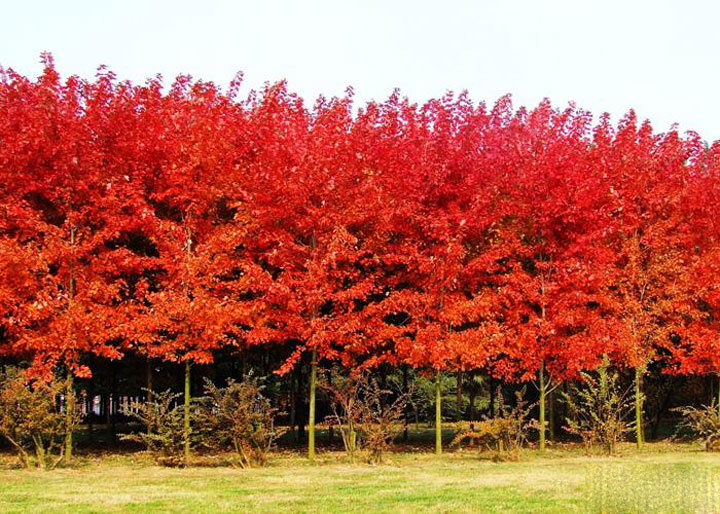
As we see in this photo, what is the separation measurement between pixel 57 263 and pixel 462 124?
34.0 ft

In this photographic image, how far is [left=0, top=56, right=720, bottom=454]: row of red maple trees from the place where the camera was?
16422 millimetres

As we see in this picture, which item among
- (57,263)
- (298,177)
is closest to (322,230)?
(298,177)

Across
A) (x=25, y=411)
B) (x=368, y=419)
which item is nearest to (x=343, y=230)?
(x=368, y=419)

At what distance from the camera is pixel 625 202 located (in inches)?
784

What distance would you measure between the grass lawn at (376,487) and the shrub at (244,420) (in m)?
0.53

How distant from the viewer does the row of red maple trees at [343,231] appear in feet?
53.9

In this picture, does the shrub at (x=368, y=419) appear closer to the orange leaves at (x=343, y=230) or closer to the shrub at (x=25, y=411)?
the orange leaves at (x=343, y=230)

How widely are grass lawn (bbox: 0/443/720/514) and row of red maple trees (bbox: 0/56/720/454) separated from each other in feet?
9.09

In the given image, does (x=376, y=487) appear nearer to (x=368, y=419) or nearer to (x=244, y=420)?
(x=368, y=419)

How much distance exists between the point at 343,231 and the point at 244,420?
460 cm

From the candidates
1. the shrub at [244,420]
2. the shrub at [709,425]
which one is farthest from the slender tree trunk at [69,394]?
the shrub at [709,425]

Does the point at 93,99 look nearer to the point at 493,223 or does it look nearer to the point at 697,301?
the point at 493,223

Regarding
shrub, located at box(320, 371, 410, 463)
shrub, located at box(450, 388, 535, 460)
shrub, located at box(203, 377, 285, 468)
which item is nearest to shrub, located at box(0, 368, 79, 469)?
shrub, located at box(203, 377, 285, 468)

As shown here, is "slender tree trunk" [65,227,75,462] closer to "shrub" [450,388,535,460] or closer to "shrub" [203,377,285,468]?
"shrub" [203,377,285,468]
